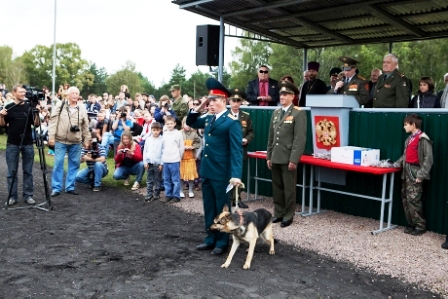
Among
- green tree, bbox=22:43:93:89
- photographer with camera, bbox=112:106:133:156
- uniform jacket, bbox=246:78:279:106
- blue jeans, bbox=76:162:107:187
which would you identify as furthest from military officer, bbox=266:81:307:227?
green tree, bbox=22:43:93:89

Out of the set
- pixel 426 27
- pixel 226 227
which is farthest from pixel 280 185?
pixel 426 27

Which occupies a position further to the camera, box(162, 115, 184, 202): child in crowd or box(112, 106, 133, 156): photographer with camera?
box(112, 106, 133, 156): photographer with camera

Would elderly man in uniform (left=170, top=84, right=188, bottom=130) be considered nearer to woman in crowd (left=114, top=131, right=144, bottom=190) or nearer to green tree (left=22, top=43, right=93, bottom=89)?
woman in crowd (left=114, top=131, right=144, bottom=190)

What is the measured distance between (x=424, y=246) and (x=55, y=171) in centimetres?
645

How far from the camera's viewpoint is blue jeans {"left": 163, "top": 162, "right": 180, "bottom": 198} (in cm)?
938

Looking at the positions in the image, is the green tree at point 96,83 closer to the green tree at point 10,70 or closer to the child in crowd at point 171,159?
the green tree at point 10,70

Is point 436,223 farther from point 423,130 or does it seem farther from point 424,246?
point 423,130

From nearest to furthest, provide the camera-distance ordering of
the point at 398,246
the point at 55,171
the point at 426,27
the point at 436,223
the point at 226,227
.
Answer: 1. the point at 226,227
2. the point at 398,246
3. the point at 436,223
4. the point at 55,171
5. the point at 426,27

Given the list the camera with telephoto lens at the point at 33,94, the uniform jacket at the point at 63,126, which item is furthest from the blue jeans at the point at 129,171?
the camera with telephoto lens at the point at 33,94

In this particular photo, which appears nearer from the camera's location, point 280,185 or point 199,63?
point 280,185

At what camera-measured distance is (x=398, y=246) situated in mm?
6508

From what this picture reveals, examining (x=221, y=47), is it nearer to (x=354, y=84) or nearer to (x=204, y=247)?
(x=354, y=84)

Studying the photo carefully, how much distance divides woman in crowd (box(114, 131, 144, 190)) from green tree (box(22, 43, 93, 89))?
6463 cm

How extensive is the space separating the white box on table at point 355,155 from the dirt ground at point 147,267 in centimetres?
176
